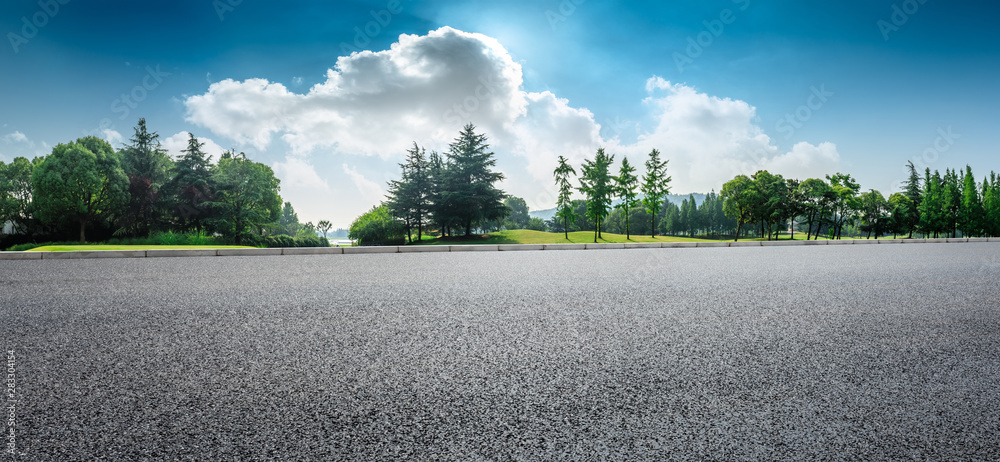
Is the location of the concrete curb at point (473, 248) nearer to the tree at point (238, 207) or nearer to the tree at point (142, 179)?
the tree at point (238, 207)

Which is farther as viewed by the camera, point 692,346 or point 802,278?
point 802,278

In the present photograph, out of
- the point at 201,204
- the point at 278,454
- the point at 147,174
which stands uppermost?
the point at 147,174

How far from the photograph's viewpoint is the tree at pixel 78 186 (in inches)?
1217

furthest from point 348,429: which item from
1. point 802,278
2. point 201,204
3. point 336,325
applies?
point 201,204

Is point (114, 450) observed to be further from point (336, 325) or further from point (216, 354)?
point (336, 325)

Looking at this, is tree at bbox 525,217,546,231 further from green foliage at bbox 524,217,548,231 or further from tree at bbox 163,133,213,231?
tree at bbox 163,133,213,231

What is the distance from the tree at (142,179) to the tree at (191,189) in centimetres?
191

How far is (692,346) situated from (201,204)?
131 ft

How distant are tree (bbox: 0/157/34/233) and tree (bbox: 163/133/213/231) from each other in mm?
10152

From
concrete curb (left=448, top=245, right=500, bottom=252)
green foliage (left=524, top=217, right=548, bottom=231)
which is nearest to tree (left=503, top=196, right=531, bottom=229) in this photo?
green foliage (left=524, top=217, right=548, bottom=231)

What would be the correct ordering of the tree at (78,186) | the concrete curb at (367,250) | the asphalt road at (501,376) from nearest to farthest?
the asphalt road at (501,376)
the concrete curb at (367,250)
the tree at (78,186)

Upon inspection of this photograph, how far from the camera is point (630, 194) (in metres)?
43.5

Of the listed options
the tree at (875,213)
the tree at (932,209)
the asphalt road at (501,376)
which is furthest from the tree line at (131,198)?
the tree at (932,209)

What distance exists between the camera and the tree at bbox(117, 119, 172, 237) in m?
36.1
